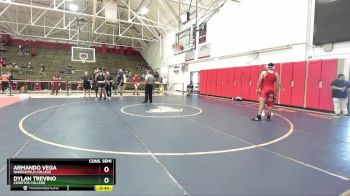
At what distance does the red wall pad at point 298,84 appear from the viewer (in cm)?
1055

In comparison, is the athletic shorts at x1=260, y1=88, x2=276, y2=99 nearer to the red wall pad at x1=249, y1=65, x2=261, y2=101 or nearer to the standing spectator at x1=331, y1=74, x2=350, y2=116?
the standing spectator at x1=331, y1=74, x2=350, y2=116

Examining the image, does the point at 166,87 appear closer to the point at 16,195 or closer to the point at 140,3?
the point at 140,3

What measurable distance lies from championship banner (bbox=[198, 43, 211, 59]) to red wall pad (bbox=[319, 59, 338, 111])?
10019 mm

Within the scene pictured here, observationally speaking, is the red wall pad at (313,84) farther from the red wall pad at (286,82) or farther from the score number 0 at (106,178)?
the score number 0 at (106,178)

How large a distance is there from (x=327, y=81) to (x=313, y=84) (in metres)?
0.65

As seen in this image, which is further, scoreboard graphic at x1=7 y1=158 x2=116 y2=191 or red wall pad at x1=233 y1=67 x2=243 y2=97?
red wall pad at x1=233 y1=67 x2=243 y2=97

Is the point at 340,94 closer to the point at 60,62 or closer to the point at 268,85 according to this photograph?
the point at 268,85

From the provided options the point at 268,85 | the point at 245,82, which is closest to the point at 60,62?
the point at 245,82

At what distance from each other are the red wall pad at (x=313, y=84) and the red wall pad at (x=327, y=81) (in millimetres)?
171

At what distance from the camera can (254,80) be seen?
525 inches

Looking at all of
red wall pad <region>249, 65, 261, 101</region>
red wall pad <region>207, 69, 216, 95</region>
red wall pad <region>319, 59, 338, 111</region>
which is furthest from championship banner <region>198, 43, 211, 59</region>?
red wall pad <region>319, 59, 338, 111</region>

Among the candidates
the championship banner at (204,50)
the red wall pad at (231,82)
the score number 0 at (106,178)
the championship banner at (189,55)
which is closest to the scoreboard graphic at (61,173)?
the score number 0 at (106,178)

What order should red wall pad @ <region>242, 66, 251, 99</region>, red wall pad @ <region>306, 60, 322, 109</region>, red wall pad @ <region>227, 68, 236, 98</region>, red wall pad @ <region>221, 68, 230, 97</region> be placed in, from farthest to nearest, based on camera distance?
1. red wall pad @ <region>221, 68, 230, 97</region>
2. red wall pad @ <region>227, 68, 236, 98</region>
3. red wall pad @ <region>242, 66, 251, 99</region>
4. red wall pad @ <region>306, 60, 322, 109</region>

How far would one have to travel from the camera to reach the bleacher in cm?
2428
